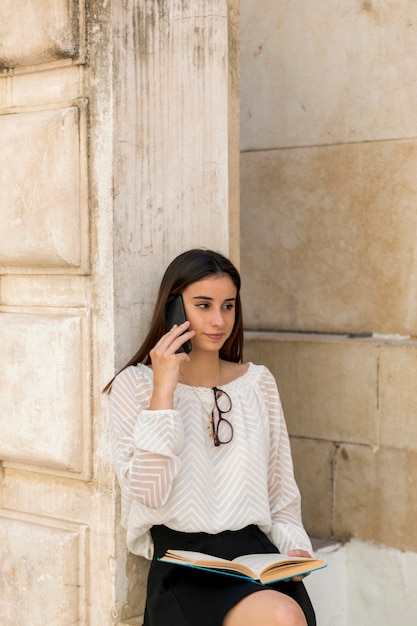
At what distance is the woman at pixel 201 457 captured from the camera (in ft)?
13.0

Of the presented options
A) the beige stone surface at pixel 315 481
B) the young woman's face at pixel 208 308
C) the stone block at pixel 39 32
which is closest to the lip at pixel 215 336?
the young woman's face at pixel 208 308

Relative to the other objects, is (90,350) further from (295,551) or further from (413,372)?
(413,372)

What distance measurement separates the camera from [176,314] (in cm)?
430

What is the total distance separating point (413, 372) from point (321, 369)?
1.77ft

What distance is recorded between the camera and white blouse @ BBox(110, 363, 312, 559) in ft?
13.1

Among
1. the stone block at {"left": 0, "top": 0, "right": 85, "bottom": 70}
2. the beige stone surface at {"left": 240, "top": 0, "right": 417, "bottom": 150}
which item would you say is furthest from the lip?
the beige stone surface at {"left": 240, "top": 0, "right": 417, "bottom": 150}

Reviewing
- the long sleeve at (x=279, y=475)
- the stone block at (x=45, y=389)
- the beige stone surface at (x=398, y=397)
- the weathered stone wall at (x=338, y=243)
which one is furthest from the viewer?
the weathered stone wall at (x=338, y=243)

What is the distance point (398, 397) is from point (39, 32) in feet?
7.70

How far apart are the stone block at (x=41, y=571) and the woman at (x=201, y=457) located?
13.2 inches

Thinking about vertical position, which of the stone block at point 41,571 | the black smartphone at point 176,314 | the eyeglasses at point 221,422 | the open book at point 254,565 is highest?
the black smartphone at point 176,314

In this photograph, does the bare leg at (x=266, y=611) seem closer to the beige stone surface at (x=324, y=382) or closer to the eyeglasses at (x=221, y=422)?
the eyeglasses at (x=221, y=422)

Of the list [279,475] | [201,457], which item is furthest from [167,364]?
[279,475]

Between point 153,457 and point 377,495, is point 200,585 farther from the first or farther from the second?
point 377,495

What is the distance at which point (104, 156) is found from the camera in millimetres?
4418
